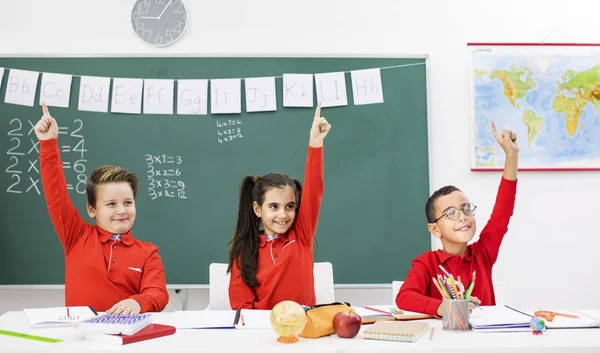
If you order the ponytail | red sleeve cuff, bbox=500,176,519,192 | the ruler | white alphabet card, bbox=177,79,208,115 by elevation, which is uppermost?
white alphabet card, bbox=177,79,208,115

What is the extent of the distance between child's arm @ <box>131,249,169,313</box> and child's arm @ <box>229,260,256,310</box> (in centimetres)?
24

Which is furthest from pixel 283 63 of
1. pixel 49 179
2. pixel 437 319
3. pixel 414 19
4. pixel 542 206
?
pixel 437 319

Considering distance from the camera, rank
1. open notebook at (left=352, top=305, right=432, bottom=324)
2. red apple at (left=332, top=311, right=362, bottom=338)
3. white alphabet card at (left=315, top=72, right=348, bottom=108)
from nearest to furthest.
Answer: red apple at (left=332, top=311, right=362, bottom=338) → open notebook at (left=352, top=305, right=432, bottom=324) → white alphabet card at (left=315, top=72, right=348, bottom=108)

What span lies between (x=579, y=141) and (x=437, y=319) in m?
2.01

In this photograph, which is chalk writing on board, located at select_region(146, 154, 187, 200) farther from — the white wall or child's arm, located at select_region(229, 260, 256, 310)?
child's arm, located at select_region(229, 260, 256, 310)

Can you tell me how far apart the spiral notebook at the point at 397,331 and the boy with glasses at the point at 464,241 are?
0.45 meters

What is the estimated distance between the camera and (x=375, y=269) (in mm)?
3021

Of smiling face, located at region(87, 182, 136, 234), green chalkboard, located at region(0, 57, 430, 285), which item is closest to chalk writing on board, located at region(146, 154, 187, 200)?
green chalkboard, located at region(0, 57, 430, 285)

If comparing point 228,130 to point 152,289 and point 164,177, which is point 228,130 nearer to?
point 164,177

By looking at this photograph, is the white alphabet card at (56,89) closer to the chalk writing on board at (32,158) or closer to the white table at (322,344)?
the chalk writing on board at (32,158)

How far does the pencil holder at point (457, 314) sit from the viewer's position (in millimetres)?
1453

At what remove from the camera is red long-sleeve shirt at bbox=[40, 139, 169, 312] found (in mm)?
2113

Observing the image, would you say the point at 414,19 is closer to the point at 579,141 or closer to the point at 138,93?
the point at 579,141

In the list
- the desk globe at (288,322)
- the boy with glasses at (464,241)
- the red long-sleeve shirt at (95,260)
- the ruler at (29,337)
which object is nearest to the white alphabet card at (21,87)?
the red long-sleeve shirt at (95,260)
